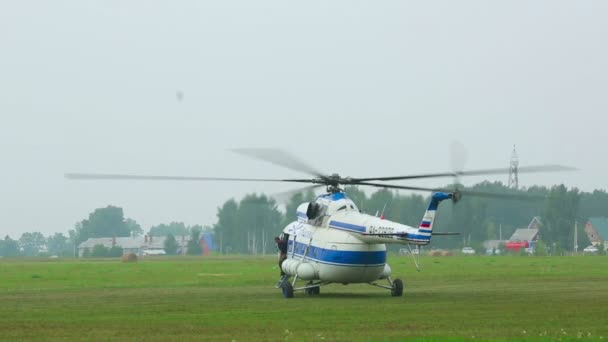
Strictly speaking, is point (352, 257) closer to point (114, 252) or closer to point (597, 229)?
point (597, 229)

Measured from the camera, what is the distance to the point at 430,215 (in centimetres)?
3128

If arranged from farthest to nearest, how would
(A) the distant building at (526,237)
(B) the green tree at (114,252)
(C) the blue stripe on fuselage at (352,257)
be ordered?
(B) the green tree at (114,252)
(A) the distant building at (526,237)
(C) the blue stripe on fuselage at (352,257)

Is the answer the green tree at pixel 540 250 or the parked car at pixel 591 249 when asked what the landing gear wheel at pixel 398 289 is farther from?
the parked car at pixel 591 249

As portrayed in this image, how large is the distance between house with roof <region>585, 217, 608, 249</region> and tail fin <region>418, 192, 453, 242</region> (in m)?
123

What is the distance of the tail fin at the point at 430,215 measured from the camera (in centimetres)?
3130

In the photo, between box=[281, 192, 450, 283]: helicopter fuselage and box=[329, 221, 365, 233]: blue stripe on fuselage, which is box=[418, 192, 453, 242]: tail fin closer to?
box=[281, 192, 450, 283]: helicopter fuselage

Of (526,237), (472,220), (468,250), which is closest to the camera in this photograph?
(472,220)

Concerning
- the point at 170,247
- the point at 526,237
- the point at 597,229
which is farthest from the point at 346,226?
the point at 170,247

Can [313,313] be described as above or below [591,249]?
below

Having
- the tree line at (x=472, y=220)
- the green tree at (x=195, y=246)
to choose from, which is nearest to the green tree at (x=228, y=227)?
the tree line at (x=472, y=220)

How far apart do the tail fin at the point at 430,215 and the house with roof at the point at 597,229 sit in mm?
123075

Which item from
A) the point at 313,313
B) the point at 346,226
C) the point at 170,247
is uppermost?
the point at 170,247

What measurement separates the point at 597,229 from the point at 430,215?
5021 inches

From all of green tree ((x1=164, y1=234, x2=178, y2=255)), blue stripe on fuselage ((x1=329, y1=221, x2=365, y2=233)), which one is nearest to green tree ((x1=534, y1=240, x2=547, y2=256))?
green tree ((x1=164, y1=234, x2=178, y2=255))
